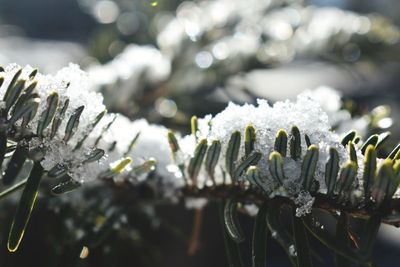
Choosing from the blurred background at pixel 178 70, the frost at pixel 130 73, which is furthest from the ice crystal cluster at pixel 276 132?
the frost at pixel 130 73

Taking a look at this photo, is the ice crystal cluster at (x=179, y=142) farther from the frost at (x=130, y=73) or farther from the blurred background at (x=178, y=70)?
the frost at (x=130, y=73)

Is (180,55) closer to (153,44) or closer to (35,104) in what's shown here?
(153,44)

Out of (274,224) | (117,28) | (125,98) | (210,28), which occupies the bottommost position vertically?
(274,224)

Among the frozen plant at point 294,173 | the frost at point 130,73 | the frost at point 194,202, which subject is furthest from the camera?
the frost at point 130,73

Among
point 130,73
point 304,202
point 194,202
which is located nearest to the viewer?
point 304,202

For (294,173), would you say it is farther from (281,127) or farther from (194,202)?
(194,202)

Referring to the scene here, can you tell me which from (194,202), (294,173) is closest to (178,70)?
(194,202)

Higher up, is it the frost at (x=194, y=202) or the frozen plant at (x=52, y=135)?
the frozen plant at (x=52, y=135)

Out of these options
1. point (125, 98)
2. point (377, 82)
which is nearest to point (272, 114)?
point (125, 98)
